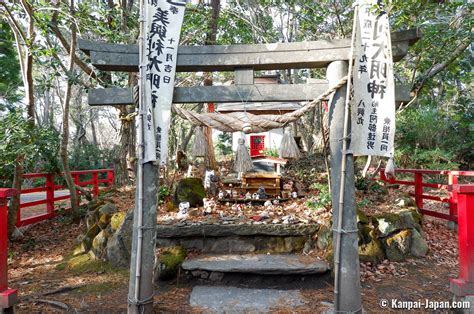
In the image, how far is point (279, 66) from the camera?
3848 millimetres

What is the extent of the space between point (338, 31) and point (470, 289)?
8.04 m

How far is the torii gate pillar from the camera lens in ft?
10.9

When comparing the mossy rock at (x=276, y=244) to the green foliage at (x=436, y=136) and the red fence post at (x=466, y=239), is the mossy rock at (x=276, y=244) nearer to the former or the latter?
the red fence post at (x=466, y=239)

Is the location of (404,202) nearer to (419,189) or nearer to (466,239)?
(419,189)

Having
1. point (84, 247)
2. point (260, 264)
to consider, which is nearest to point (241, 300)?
point (260, 264)

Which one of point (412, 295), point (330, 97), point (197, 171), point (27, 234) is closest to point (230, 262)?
point (412, 295)

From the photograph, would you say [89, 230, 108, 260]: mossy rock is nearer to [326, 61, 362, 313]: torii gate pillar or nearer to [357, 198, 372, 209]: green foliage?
[326, 61, 362, 313]: torii gate pillar

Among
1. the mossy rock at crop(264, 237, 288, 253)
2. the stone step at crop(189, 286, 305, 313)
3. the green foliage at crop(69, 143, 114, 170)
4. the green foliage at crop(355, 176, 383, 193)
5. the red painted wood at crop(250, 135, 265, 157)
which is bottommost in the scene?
the stone step at crop(189, 286, 305, 313)

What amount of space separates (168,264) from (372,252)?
3.50m

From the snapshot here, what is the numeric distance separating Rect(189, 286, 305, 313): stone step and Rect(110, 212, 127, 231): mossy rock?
2204 mm

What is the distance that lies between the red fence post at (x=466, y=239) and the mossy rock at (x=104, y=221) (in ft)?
19.2

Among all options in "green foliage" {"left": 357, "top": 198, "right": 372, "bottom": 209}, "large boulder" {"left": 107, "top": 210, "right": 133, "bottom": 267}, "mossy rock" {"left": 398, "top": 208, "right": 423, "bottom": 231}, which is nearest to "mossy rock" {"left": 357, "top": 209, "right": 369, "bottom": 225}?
"mossy rock" {"left": 398, "top": 208, "right": 423, "bottom": 231}

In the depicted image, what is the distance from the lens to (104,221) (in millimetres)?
6133

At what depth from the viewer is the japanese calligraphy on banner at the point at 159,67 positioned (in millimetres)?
3439
